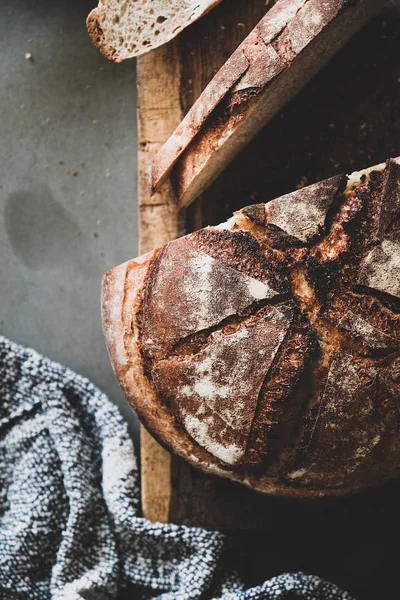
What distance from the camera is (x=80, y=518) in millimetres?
1929

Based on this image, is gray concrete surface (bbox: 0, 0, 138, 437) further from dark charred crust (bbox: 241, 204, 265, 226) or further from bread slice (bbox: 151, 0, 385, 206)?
dark charred crust (bbox: 241, 204, 265, 226)

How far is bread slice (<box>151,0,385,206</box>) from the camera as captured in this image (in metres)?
1.53

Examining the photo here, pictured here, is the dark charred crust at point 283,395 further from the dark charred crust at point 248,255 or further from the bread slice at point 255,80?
the bread slice at point 255,80

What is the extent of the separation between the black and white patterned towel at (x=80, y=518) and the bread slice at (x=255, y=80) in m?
0.88

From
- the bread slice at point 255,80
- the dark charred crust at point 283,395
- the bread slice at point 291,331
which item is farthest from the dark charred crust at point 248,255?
the bread slice at point 255,80

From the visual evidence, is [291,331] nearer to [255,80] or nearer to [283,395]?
[283,395]

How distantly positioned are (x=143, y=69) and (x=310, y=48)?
1.81 ft

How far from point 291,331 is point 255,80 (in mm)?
710

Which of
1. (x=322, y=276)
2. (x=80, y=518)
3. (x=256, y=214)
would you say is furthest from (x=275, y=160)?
(x=80, y=518)

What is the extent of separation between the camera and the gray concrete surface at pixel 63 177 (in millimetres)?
2205

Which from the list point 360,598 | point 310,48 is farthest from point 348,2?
point 360,598

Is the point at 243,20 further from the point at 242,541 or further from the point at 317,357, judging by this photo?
the point at 242,541

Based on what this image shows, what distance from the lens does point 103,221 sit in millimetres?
2221

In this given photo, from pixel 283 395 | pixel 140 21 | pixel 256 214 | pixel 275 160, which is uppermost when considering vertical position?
pixel 140 21
